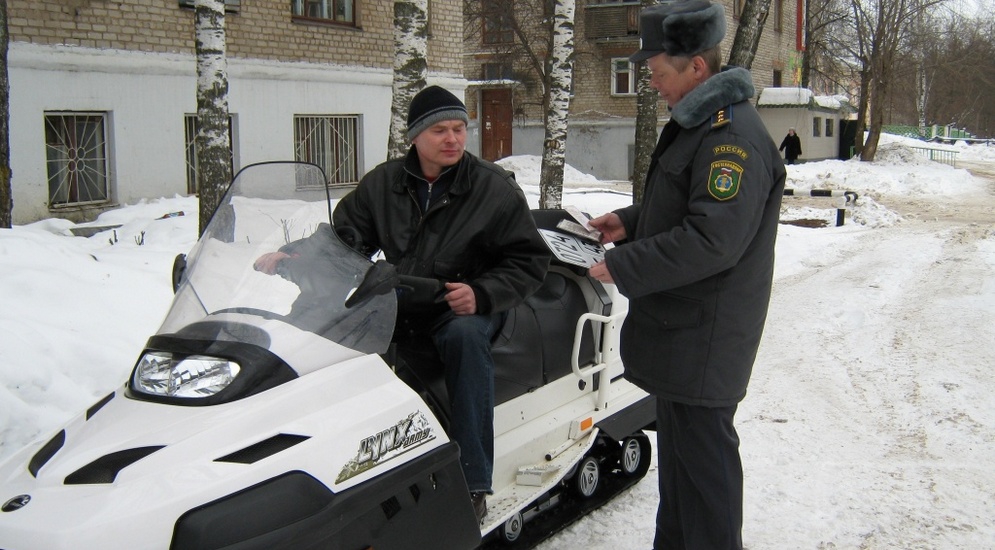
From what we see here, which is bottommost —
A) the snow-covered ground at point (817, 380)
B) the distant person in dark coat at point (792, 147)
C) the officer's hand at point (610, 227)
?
the snow-covered ground at point (817, 380)

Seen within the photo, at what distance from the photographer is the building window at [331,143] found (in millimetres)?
15734

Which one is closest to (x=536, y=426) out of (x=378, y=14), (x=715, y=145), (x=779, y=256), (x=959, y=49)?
(x=715, y=145)

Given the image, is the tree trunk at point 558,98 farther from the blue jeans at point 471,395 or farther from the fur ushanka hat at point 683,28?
the blue jeans at point 471,395

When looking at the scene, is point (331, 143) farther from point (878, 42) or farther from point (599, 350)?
point (878, 42)

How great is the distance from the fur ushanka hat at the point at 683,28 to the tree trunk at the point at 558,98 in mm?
9485

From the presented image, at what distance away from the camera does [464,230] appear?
10.9ft

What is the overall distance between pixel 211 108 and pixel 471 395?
277 inches

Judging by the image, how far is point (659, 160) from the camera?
10.1ft

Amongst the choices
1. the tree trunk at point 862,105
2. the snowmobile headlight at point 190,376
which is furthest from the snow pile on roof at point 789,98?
the snowmobile headlight at point 190,376

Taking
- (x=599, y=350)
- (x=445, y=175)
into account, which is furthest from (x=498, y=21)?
(x=445, y=175)

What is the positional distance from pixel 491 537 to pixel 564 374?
2.35 feet

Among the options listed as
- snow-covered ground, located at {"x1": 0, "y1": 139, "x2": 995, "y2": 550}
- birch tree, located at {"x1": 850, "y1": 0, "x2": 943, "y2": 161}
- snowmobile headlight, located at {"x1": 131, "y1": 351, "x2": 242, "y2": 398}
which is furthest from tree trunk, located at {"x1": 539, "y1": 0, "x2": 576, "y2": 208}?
birch tree, located at {"x1": 850, "y1": 0, "x2": 943, "y2": 161}

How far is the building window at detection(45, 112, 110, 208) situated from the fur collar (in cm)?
1109

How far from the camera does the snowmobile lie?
2.16 m
